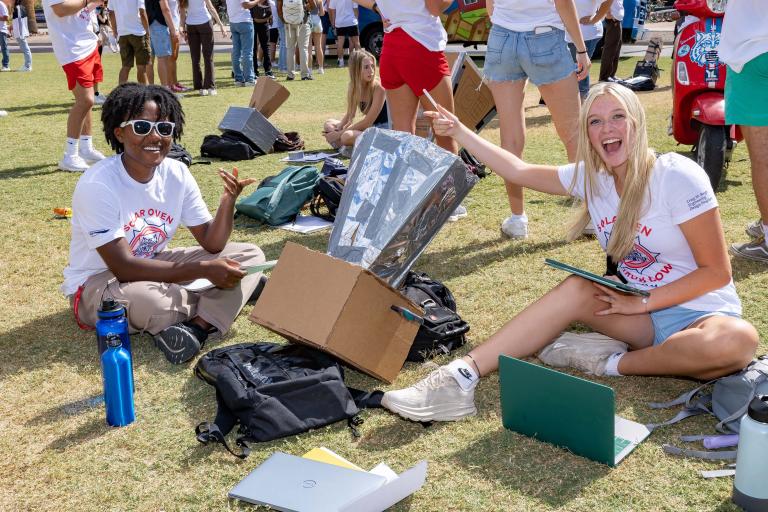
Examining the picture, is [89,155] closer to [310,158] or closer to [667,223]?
[310,158]

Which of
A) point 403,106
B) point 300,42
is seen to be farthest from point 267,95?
point 300,42

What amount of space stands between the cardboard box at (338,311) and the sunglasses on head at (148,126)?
98 cm

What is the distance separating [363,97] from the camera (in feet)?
25.5

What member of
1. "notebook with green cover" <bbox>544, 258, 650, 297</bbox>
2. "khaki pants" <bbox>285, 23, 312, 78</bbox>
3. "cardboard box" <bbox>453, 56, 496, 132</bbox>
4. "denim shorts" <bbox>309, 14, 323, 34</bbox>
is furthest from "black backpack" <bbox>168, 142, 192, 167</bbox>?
"denim shorts" <bbox>309, 14, 323, 34</bbox>

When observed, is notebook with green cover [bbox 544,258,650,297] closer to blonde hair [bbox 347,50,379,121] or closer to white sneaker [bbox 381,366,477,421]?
white sneaker [bbox 381,366,477,421]

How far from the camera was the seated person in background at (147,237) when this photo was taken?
12.3 feet

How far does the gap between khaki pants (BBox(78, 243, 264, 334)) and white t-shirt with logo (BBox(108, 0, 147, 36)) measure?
752 centimetres

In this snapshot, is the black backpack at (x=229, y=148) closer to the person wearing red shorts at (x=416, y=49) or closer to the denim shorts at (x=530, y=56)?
the person wearing red shorts at (x=416, y=49)

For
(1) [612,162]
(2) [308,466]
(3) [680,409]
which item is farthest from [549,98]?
(2) [308,466]

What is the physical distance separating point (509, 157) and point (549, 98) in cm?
138

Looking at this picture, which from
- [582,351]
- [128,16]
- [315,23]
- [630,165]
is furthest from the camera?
[315,23]

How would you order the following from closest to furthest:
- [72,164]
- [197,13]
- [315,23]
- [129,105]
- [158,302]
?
1. [158,302]
2. [129,105]
3. [72,164]
4. [197,13]
5. [315,23]

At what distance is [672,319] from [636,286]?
0.67 ft

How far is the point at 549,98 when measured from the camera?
4.96 m
